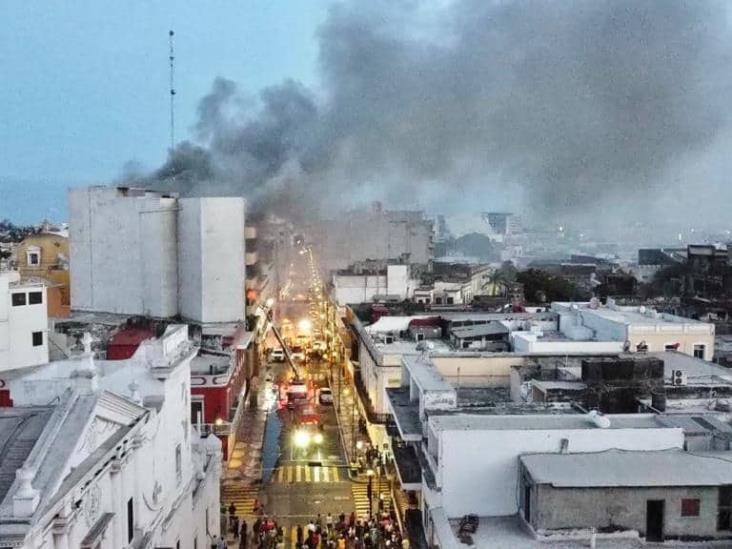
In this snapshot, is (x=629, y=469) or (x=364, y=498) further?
(x=364, y=498)

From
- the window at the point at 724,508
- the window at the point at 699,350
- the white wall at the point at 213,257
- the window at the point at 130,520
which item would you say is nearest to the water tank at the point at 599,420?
the window at the point at 724,508

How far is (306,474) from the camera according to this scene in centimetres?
2923

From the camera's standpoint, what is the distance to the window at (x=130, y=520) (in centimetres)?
1416

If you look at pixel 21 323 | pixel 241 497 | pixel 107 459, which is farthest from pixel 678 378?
pixel 21 323

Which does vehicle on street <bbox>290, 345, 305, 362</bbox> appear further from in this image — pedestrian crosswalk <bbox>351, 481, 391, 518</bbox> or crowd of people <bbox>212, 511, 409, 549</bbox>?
crowd of people <bbox>212, 511, 409, 549</bbox>

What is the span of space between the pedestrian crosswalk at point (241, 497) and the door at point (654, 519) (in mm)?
14190

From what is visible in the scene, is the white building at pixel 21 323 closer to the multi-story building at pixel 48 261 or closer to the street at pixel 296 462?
the street at pixel 296 462

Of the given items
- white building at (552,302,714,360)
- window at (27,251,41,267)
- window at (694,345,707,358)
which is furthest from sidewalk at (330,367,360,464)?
window at (27,251,41,267)

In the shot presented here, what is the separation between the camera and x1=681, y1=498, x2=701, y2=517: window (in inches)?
551

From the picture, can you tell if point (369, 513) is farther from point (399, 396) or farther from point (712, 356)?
point (712, 356)

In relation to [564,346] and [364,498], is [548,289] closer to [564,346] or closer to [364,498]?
[564,346]

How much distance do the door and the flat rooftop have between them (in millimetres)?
2117

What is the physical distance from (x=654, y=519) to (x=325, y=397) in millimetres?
27176

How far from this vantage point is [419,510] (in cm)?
1889
